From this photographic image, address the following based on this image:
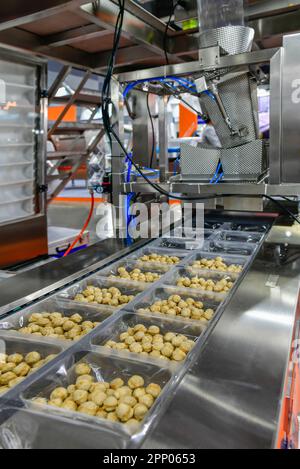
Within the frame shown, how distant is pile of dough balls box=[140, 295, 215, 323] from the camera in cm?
137

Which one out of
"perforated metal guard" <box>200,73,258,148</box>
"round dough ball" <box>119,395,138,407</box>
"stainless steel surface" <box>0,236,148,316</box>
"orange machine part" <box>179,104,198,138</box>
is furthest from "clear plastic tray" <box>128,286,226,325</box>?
"orange machine part" <box>179,104,198,138</box>

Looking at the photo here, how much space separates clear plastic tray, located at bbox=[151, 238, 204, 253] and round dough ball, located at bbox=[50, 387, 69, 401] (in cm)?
127

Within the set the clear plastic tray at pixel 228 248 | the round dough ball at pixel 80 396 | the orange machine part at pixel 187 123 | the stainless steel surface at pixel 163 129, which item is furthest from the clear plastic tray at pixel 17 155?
the orange machine part at pixel 187 123

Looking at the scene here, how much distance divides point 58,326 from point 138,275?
523 millimetres

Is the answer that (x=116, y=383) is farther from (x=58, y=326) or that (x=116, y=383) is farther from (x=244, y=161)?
(x=244, y=161)

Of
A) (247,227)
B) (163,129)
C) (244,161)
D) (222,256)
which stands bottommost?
(222,256)

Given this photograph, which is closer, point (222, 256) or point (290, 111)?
point (290, 111)

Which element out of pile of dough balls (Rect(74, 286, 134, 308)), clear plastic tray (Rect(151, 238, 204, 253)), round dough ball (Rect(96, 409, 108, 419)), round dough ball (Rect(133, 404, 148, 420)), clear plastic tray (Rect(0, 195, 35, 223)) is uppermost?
clear plastic tray (Rect(0, 195, 35, 223))

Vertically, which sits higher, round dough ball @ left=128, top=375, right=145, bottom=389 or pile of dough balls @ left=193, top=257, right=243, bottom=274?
pile of dough balls @ left=193, top=257, right=243, bottom=274

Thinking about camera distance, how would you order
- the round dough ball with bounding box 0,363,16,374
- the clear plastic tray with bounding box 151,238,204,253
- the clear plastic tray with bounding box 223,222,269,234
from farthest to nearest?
the clear plastic tray with bounding box 223,222,269,234
the clear plastic tray with bounding box 151,238,204,253
the round dough ball with bounding box 0,363,16,374

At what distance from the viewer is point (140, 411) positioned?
0.87 metres

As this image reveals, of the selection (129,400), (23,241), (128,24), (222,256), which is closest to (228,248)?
(222,256)

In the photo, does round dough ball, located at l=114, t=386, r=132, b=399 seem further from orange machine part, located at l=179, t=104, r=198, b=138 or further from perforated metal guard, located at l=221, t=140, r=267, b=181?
orange machine part, located at l=179, t=104, r=198, b=138

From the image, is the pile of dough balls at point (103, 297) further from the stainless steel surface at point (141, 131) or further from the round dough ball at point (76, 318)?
the stainless steel surface at point (141, 131)
